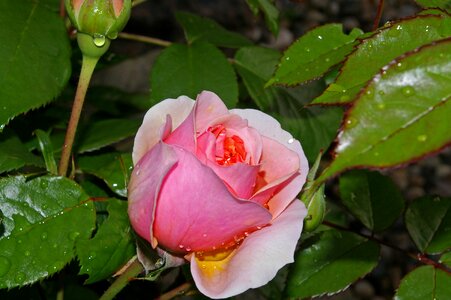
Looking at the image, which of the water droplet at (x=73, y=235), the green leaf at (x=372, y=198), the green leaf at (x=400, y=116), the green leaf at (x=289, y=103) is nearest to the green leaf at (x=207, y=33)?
the green leaf at (x=289, y=103)

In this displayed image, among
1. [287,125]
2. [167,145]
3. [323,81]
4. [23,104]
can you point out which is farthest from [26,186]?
[323,81]

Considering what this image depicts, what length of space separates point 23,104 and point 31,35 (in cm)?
9

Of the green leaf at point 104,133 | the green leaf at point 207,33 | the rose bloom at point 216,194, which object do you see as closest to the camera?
the rose bloom at point 216,194

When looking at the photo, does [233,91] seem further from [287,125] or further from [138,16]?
[138,16]

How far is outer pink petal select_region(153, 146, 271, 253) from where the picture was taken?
0.53 m

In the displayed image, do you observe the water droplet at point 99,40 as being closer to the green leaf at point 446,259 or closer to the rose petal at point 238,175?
the rose petal at point 238,175

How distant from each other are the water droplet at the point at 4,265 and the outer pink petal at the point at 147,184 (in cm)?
15

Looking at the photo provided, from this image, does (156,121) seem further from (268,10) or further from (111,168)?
(268,10)

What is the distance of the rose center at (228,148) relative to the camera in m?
0.57

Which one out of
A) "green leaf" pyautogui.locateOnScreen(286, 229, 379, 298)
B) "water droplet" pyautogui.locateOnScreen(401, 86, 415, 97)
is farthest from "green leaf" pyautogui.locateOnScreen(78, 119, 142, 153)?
"water droplet" pyautogui.locateOnScreen(401, 86, 415, 97)

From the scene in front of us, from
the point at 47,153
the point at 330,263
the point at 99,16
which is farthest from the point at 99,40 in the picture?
the point at 330,263

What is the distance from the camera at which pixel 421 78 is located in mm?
468

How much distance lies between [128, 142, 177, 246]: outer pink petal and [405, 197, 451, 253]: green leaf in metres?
0.38

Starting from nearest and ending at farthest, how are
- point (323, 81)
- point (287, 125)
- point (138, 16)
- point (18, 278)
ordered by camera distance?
point (18, 278), point (287, 125), point (323, 81), point (138, 16)
